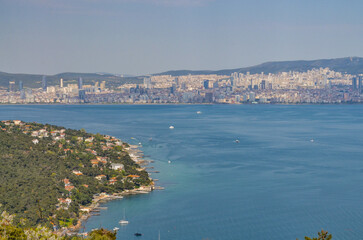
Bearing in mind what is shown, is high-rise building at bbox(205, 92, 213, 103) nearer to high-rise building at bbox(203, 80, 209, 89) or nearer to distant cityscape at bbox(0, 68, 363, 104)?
distant cityscape at bbox(0, 68, 363, 104)

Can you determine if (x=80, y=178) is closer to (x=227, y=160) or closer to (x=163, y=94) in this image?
(x=227, y=160)

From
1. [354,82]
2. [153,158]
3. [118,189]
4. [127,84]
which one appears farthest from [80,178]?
[127,84]

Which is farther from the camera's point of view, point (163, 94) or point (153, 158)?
point (163, 94)

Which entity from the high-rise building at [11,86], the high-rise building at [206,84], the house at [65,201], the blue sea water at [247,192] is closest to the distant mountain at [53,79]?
the high-rise building at [11,86]

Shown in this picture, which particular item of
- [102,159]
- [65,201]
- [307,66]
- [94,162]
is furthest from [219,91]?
[65,201]

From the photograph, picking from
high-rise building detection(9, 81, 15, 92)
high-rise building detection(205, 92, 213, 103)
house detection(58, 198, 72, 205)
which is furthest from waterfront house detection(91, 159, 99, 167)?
high-rise building detection(9, 81, 15, 92)

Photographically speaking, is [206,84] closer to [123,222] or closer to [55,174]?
[55,174]
